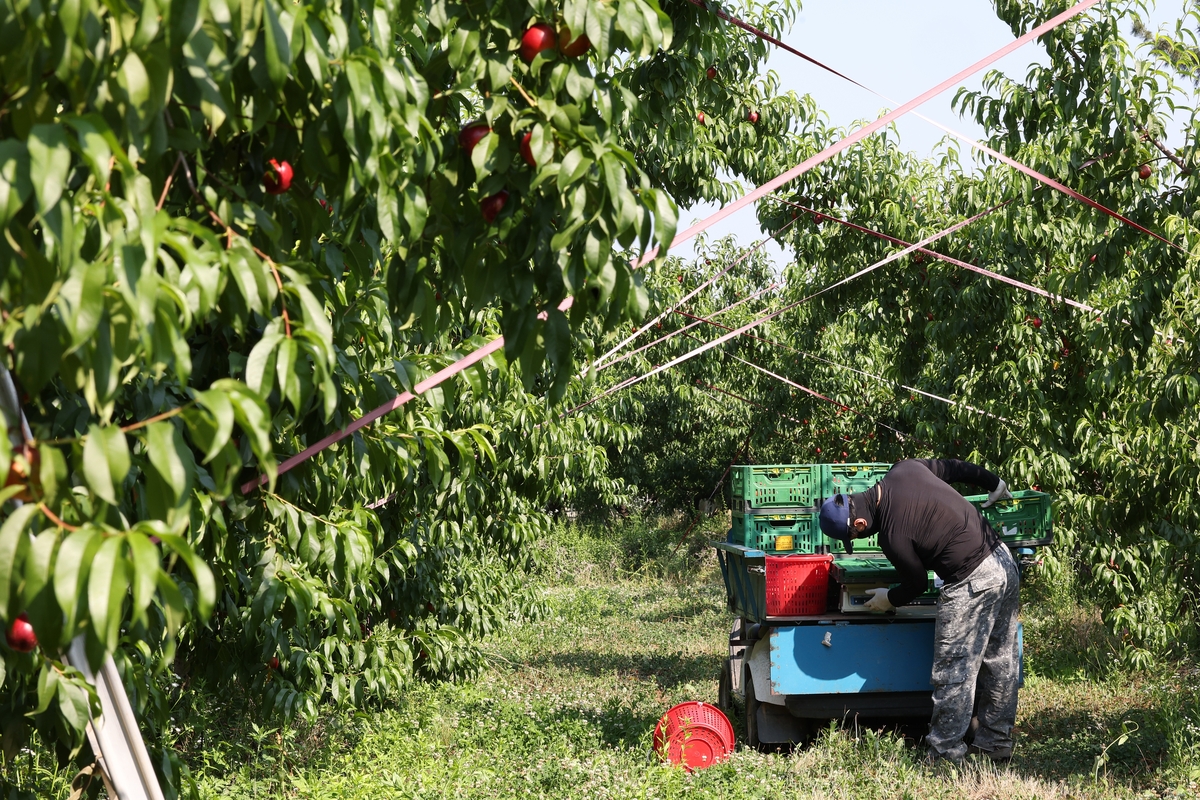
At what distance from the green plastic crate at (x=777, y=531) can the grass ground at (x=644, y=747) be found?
4.21 ft

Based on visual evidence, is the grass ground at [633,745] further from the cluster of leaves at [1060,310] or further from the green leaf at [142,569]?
the green leaf at [142,569]

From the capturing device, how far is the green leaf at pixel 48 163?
52.4 inches

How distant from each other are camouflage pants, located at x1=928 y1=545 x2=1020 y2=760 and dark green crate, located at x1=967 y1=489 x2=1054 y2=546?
2.02 feet

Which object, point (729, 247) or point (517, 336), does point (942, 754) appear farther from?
point (729, 247)

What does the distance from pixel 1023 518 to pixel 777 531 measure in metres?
1.55

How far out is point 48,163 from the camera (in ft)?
4.42

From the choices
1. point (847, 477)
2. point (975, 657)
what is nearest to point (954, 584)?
point (975, 657)

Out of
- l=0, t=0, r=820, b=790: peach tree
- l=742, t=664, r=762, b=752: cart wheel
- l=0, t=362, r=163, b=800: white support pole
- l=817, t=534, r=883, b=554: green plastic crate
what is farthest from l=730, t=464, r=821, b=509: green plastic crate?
l=0, t=362, r=163, b=800: white support pole

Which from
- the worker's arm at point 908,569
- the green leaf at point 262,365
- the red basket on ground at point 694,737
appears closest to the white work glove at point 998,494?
the worker's arm at point 908,569

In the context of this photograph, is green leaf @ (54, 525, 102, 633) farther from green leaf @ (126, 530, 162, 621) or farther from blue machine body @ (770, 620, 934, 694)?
blue machine body @ (770, 620, 934, 694)

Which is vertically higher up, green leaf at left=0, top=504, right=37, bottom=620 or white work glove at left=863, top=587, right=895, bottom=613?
green leaf at left=0, top=504, right=37, bottom=620

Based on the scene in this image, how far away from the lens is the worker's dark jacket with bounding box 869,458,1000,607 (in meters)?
5.99

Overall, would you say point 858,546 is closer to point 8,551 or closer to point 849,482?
point 849,482

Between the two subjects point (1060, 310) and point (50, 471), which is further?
point (1060, 310)
